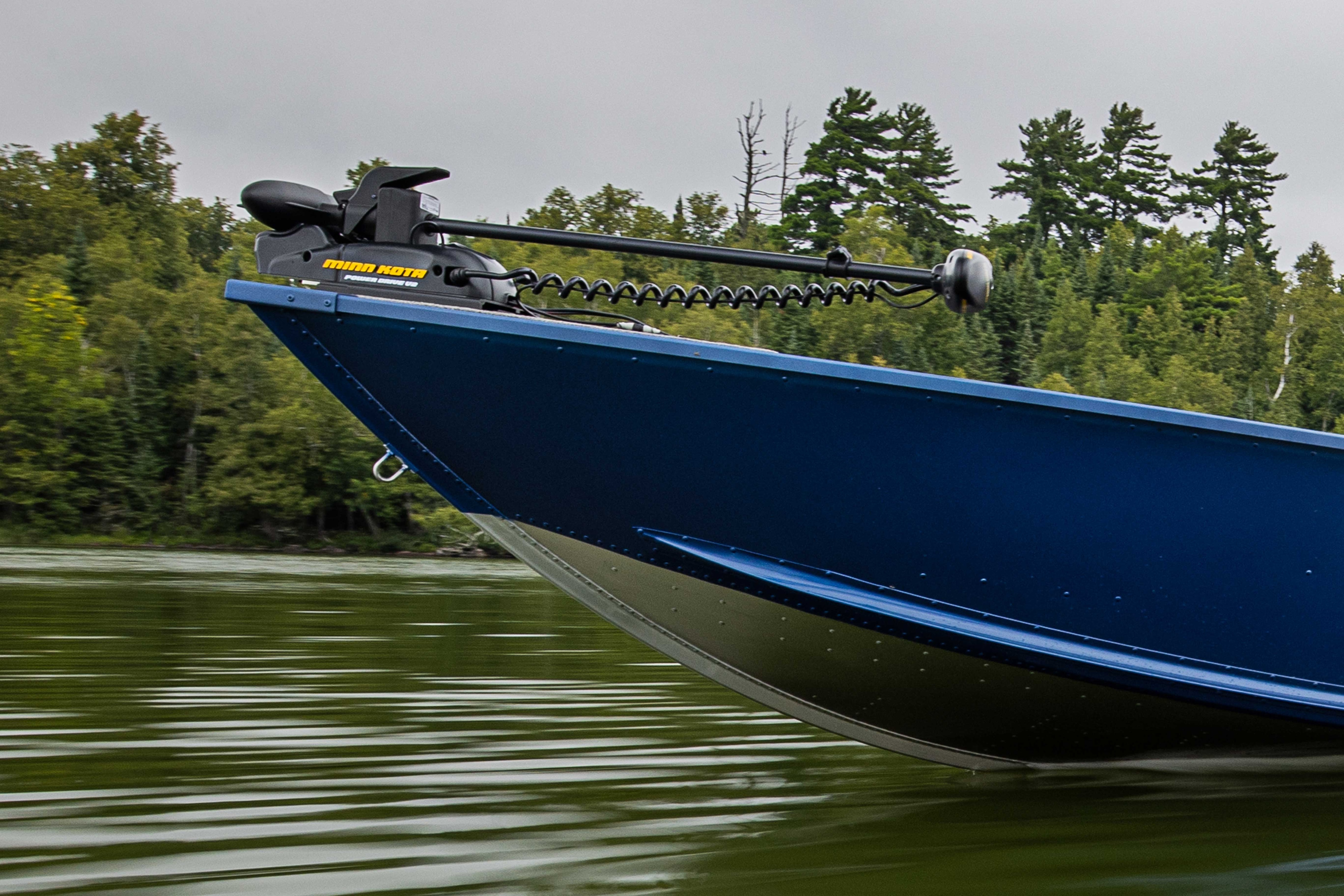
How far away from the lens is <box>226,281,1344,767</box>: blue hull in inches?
132

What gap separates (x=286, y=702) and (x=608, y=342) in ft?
9.61

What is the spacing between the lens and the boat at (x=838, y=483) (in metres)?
3.37

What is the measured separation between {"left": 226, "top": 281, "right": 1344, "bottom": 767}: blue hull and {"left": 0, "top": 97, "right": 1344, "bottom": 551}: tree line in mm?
24780

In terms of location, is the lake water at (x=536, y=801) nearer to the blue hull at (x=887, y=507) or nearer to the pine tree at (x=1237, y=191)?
the blue hull at (x=887, y=507)

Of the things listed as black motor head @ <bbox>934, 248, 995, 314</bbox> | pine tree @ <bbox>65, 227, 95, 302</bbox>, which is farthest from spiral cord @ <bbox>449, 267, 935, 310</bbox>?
pine tree @ <bbox>65, 227, 95, 302</bbox>

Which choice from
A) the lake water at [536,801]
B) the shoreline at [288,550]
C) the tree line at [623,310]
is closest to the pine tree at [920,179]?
the tree line at [623,310]

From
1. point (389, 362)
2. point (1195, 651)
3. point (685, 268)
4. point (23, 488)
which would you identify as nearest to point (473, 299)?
point (389, 362)

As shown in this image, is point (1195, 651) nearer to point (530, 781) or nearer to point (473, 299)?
point (530, 781)

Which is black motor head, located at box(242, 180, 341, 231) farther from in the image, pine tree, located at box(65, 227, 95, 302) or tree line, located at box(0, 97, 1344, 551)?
pine tree, located at box(65, 227, 95, 302)

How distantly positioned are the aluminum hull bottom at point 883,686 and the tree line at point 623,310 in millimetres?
24480

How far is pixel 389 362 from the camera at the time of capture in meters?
3.46

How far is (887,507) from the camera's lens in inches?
137

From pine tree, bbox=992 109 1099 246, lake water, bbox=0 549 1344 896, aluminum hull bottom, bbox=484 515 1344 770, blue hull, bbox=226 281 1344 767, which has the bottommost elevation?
lake water, bbox=0 549 1344 896

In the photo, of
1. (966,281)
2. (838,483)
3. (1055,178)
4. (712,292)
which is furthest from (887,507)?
(1055,178)
